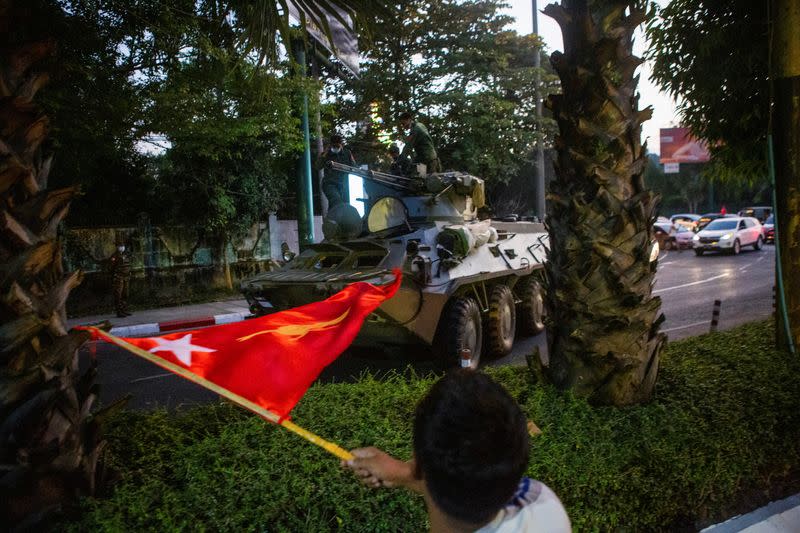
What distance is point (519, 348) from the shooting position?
861 cm

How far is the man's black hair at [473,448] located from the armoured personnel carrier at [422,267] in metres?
4.53

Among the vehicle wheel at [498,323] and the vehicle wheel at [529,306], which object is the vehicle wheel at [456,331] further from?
the vehicle wheel at [529,306]

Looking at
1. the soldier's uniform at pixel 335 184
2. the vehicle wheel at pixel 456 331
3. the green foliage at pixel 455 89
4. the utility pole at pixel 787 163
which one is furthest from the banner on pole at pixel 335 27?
the green foliage at pixel 455 89

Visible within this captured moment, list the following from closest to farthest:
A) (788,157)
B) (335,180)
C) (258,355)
Answer: 1. (258,355)
2. (788,157)
3. (335,180)

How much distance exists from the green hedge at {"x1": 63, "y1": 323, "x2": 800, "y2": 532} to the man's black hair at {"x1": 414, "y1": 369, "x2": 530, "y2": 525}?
52.5 inches

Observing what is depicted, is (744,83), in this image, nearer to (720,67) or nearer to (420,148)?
(720,67)

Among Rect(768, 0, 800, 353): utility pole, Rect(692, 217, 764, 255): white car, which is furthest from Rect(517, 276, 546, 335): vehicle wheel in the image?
Rect(692, 217, 764, 255): white car

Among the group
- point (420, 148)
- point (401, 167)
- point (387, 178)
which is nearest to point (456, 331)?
point (387, 178)

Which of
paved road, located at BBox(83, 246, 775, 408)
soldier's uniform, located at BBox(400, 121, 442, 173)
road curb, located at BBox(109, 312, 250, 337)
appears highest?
soldier's uniform, located at BBox(400, 121, 442, 173)

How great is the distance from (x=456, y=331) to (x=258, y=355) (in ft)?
14.5

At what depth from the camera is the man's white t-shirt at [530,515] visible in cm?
137

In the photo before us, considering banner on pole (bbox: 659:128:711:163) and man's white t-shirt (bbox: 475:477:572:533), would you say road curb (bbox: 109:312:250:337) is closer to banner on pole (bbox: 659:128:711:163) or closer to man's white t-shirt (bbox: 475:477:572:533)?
man's white t-shirt (bbox: 475:477:572:533)

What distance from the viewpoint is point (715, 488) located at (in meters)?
3.22

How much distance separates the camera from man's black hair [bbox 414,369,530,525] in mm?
1298
